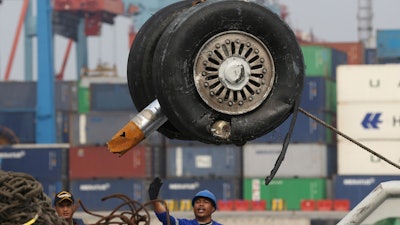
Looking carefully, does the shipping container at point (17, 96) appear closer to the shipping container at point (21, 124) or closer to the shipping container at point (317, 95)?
the shipping container at point (21, 124)

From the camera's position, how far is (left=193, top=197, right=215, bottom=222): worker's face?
7.54m

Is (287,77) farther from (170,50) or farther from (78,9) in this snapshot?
(78,9)

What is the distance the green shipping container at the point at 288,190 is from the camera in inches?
2566

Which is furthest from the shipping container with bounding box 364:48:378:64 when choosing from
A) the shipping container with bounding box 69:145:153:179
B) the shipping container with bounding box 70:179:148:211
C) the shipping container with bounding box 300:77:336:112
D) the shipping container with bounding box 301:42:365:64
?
the shipping container with bounding box 70:179:148:211

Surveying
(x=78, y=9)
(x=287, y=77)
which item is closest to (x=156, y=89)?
(x=287, y=77)

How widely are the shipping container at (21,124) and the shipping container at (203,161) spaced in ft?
53.6

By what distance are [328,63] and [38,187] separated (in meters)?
65.9

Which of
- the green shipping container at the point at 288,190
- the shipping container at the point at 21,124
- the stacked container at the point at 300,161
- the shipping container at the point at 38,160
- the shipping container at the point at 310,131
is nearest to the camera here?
the shipping container at the point at 310,131

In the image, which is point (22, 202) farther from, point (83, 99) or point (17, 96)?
point (17, 96)

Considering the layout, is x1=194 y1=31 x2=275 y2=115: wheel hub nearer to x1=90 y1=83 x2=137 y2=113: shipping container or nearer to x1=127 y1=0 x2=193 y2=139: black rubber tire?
x1=127 y1=0 x2=193 y2=139: black rubber tire

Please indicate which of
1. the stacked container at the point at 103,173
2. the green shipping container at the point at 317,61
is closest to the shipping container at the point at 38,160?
the stacked container at the point at 103,173

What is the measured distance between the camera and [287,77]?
5.64m

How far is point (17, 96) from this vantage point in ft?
270

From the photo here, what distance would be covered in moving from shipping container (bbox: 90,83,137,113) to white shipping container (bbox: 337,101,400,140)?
12579 mm
